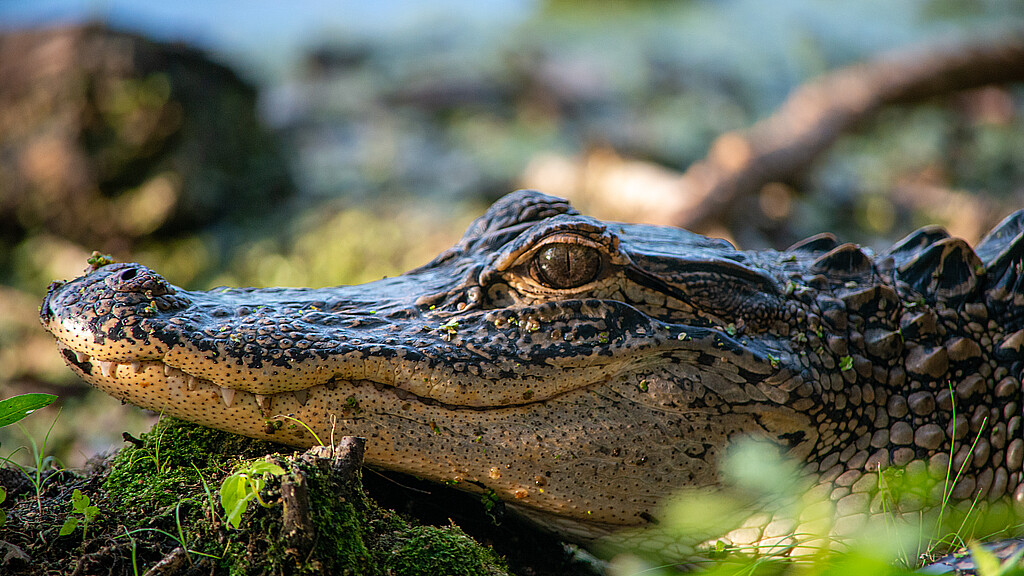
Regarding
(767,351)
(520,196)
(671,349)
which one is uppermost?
(520,196)

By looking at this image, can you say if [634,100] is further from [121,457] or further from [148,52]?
[121,457]

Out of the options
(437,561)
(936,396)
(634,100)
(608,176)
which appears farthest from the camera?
(634,100)

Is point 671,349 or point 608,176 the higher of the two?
point 608,176

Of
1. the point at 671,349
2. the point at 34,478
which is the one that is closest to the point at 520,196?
the point at 671,349

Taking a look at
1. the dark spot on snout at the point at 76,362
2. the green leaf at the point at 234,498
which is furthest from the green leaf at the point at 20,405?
the green leaf at the point at 234,498

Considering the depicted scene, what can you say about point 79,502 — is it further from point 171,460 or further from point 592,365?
point 592,365

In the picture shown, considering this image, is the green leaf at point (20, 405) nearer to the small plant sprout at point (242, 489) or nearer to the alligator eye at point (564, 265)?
the small plant sprout at point (242, 489)

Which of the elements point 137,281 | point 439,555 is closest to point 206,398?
point 137,281

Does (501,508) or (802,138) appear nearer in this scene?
(501,508)
